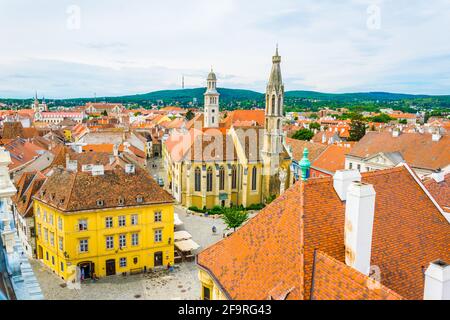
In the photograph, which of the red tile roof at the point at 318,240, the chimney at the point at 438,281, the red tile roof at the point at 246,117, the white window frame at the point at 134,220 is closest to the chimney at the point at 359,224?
the red tile roof at the point at 318,240

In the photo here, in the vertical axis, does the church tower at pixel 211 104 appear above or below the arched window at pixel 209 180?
above

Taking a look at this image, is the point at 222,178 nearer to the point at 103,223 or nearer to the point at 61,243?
the point at 103,223

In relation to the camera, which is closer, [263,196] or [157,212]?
[157,212]

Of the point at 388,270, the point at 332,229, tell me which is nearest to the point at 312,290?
the point at 332,229

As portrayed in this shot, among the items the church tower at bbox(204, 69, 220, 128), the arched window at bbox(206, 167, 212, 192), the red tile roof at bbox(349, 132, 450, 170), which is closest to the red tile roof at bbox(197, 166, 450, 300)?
the arched window at bbox(206, 167, 212, 192)

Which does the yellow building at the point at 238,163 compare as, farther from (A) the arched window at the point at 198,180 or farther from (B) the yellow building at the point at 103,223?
(B) the yellow building at the point at 103,223

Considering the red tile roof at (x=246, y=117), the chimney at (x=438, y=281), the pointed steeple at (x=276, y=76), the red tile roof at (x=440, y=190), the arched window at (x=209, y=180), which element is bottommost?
the arched window at (x=209, y=180)

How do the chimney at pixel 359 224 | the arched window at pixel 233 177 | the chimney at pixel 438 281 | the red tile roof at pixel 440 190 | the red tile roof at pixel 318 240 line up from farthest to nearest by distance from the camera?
the arched window at pixel 233 177, the red tile roof at pixel 440 190, the red tile roof at pixel 318 240, the chimney at pixel 359 224, the chimney at pixel 438 281
